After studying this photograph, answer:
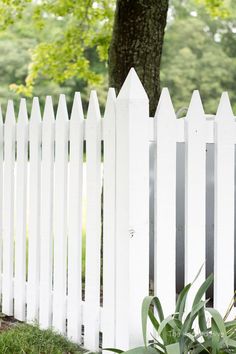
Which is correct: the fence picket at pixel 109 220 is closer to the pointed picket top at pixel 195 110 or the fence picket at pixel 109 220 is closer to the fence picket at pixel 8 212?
the pointed picket top at pixel 195 110

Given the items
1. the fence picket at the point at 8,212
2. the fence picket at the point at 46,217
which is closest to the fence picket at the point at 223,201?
the fence picket at the point at 46,217

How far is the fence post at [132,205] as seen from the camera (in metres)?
3.24

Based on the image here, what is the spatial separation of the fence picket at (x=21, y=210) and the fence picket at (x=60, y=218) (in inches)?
19.0

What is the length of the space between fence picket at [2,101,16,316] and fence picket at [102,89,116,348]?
4.64 feet

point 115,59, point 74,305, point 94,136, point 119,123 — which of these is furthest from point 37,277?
point 115,59

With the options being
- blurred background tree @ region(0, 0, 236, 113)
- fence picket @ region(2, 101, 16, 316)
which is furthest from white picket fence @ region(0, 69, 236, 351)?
blurred background tree @ region(0, 0, 236, 113)

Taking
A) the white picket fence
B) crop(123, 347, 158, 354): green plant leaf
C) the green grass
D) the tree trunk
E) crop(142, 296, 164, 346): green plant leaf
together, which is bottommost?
the green grass

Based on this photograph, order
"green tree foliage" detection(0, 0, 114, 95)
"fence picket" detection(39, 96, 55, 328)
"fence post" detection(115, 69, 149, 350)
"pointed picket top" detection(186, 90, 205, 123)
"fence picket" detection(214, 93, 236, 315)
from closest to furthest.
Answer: "fence post" detection(115, 69, 149, 350) → "pointed picket top" detection(186, 90, 205, 123) → "fence picket" detection(214, 93, 236, 315) → "fence picket" detection(39, 96, 55, 328) → "green tree foliage" detection(0, 0, 114, 95)

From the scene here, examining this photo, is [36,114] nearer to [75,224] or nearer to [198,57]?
[75,224]

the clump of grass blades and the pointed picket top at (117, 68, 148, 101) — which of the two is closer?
the clump of grass blades

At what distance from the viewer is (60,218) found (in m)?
4.11

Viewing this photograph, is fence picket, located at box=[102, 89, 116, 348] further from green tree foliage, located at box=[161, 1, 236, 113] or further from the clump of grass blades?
green tree foliage, located at box=[161, 1, 236, 113]

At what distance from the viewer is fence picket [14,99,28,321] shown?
452cm

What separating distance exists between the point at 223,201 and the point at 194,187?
0.25m
